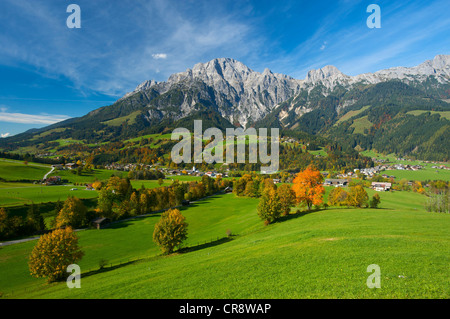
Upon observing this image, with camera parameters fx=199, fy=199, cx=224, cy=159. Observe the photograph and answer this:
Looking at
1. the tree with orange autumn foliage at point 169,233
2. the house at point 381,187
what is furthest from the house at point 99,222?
the house at point 381,187

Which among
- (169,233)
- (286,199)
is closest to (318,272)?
(169,233)

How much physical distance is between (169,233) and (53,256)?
684 inches

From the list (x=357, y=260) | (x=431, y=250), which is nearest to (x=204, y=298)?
(x=357, y=260)

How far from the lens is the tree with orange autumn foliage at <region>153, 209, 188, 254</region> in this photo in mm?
37406

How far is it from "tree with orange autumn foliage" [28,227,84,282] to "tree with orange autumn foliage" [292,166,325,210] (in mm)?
45134

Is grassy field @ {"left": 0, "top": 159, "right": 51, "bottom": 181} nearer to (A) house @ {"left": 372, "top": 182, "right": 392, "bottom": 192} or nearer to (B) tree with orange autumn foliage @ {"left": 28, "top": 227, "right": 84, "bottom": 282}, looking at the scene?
(B) tree with orange autumn foliage @ {"left": 28, "top": 227, "right": 84, "bottom": 282}

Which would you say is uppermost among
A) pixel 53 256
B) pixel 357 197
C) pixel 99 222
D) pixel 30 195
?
pixel 357 197

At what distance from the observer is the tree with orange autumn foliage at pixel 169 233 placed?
3741cm

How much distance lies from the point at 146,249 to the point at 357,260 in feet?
134

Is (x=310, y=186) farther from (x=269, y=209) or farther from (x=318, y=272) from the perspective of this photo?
(x=318, y=272)

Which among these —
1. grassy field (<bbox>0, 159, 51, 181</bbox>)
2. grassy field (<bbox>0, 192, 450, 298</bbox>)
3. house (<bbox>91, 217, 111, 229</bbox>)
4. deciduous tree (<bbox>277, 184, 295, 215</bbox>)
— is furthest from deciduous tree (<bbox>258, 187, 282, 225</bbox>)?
grassy field (<bbox>0, 159, 51, 181</bbox>)

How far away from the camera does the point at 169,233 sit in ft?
123

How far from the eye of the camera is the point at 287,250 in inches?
886
